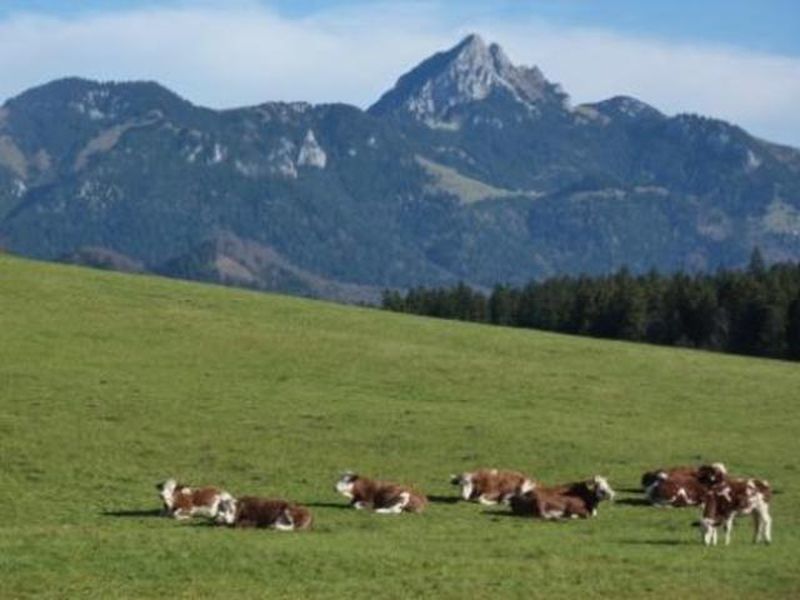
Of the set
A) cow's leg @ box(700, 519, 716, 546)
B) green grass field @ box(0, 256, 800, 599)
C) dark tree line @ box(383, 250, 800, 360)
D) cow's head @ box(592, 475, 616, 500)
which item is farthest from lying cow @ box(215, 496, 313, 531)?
dark tree line @ box(383, 250, 800, 360)

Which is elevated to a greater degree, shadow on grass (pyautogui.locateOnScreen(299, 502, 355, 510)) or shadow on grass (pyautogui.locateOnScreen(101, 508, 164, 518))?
shadow on grass (pyautogui.locateOnScreen(299, 502, 355, 510))

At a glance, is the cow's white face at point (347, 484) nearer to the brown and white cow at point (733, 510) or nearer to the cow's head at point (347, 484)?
the cow's head at point (347, 484)

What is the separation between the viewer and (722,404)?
1736 inches

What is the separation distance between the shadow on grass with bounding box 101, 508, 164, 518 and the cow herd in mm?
192

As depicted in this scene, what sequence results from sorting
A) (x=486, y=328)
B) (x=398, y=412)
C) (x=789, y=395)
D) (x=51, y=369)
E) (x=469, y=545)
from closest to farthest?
(x=469, y=545) → (x=398, y=412) → (x=51, y=369) → (x=789, y=395) → (x=486, y=328)

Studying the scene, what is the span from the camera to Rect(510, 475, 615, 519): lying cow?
2636 cm

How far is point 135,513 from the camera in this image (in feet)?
81.7

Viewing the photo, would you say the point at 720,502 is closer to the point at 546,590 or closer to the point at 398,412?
the point at 546,590

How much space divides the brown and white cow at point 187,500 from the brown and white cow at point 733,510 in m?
8.46

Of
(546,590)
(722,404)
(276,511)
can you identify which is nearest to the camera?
(546,590)

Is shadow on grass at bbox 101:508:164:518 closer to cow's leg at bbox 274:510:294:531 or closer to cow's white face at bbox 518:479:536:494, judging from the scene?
cow's leg at bbox 274:510:294:531

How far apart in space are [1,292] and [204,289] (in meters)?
10.8

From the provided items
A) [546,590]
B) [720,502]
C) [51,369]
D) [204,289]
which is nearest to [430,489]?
[720,502]

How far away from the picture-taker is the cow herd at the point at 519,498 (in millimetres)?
23031
